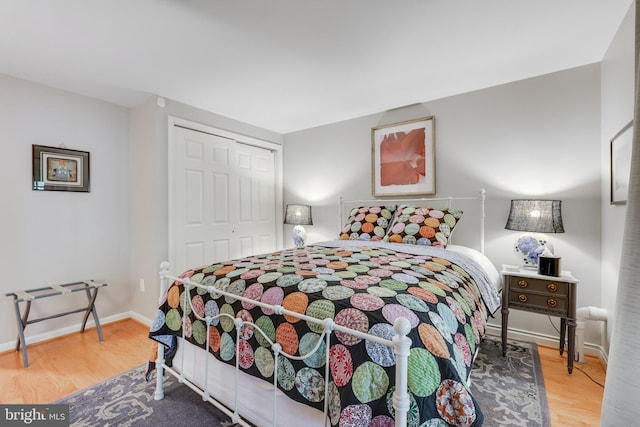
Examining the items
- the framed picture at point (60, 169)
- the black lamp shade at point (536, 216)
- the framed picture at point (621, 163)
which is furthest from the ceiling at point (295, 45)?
A: the black lamp shade at point (536, 216)

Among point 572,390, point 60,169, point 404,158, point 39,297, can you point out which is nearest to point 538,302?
point 572,390

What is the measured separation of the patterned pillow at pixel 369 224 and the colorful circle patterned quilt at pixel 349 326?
834mm

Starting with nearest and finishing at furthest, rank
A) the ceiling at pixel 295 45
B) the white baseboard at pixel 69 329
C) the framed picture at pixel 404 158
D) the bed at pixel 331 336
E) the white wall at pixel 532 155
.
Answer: the bed at pixel 331 336 < the ceiling at pixel 295 45 < the white wall at pixel 532 155 < the white baseboard at pixel 69 329 < the framed picture at pixel 404 158

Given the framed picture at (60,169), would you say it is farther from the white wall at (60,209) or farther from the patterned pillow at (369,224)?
the patterned pillow at (369,224)

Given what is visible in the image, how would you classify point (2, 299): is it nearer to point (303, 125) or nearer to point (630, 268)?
point (303, 125)

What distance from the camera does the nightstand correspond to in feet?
6.38

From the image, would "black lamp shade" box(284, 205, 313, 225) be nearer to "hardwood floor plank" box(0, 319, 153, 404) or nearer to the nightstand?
"hardwood floor plank" box(0, 319, 153, 404)

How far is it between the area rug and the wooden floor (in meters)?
0.08

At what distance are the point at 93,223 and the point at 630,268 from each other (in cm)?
380

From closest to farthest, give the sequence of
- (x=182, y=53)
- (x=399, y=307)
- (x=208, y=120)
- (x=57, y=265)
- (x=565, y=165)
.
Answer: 1. (x=399, y=307)
2. (x=182, y=53)
3. (x=565, y=165)
4. (x=57, y=265)
5. (x=208, y=120)

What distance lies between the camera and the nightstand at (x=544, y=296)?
6.38 ft

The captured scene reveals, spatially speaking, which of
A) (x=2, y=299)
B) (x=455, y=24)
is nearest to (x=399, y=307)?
(x=455, y=24)

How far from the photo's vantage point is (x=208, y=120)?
3215 mm

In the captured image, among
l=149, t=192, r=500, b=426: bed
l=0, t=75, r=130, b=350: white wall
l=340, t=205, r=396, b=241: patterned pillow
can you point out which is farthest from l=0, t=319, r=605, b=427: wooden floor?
l=340, t=205, r=396, b=241: patterned pillow
